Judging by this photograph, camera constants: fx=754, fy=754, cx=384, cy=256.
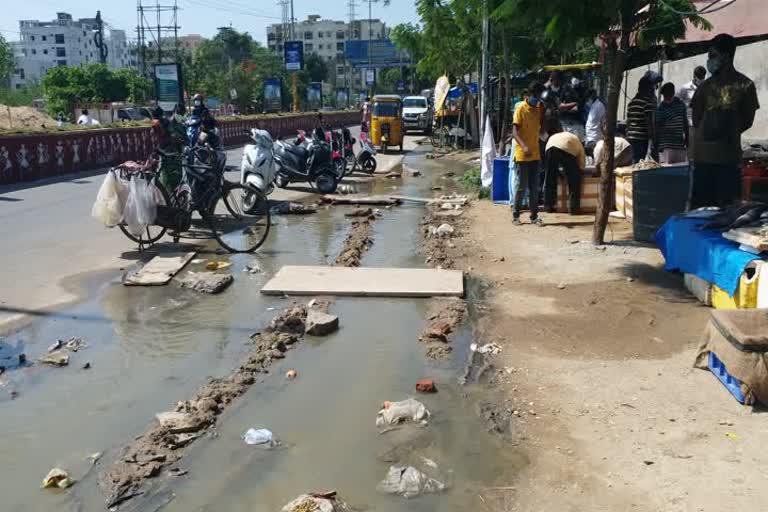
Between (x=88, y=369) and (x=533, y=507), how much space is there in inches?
140

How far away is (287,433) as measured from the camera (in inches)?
176

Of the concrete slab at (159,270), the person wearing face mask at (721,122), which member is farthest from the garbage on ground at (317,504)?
the person wearing face mask at (721,122)

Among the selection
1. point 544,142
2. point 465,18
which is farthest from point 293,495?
point 465,18

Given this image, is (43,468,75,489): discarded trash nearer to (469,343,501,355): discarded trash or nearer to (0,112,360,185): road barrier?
(469,343,501,355): discarded trash

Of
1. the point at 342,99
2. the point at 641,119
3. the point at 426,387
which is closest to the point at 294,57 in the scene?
the point at 342,99

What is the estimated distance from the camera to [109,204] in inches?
358

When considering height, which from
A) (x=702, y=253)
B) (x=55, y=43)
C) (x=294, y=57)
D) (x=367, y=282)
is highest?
(x=55, y=43)

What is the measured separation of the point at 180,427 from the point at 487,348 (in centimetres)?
245

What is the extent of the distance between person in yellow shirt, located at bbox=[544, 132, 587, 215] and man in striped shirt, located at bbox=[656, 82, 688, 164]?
116 centimetres

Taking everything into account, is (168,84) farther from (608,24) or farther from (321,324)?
(321,324)

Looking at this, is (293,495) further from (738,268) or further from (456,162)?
(456,162)

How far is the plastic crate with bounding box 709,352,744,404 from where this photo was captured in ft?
14.9

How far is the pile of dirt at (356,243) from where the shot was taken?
8.99 metres

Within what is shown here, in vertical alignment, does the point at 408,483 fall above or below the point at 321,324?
below
